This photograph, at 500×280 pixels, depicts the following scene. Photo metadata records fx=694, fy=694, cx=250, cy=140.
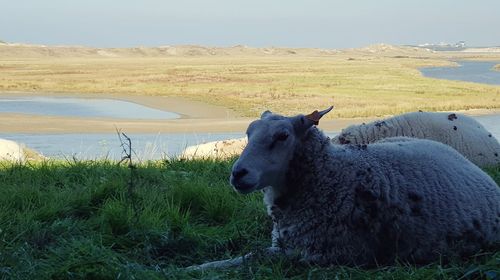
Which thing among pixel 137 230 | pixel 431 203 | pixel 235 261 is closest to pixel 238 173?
pixel 235 261

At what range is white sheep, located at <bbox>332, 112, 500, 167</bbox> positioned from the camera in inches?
388

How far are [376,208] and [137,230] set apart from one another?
207 cm

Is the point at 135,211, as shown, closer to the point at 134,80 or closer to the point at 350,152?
the point at 350,152

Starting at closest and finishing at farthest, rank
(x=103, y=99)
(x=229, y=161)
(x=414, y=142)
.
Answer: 1. (x=414, y=142)
2. (x=229, y=161)
3. (x=103, y=99)

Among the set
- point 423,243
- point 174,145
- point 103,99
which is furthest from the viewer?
point 103,99

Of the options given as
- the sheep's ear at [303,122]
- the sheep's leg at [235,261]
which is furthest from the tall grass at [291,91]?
the sheep's leg at [235,261]

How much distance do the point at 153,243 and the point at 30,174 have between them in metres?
3.67

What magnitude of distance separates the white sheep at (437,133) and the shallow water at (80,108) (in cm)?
2896

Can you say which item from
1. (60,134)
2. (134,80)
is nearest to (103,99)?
(134,80)

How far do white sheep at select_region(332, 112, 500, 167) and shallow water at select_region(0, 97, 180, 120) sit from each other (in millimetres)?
28963

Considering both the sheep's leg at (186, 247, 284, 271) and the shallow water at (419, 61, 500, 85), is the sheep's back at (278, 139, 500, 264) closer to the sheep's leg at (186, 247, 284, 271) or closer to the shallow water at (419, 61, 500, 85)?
the sheep's leg at (186, 247, 284, 271)

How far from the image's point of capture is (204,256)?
18.8 ft

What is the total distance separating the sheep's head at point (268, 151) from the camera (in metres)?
5.02

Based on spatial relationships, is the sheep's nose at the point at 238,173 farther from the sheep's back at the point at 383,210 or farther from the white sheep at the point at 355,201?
the sheep's back at the point at 383,210
